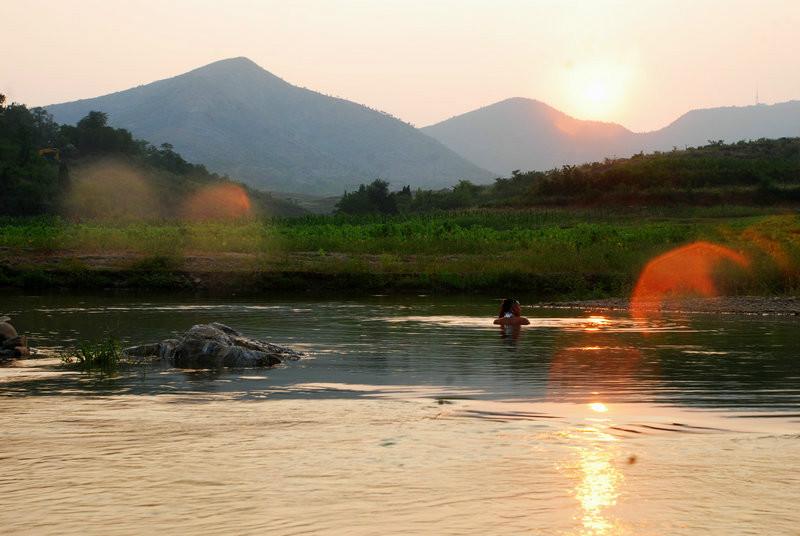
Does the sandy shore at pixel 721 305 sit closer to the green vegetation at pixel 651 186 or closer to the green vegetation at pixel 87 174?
the green vegetation at pixel 651 186

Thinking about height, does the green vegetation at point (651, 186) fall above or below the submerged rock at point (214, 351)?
above

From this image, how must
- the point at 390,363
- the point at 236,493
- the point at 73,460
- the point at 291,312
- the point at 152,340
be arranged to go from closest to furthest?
the point at 236,493 < the point at 73,460 < the point at 390,363 < the point at 152,340 < the point at 291,312

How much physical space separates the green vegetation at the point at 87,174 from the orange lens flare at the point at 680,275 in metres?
55.1

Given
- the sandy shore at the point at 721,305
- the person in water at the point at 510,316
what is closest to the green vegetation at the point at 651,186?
the sandy shore at the point at 721,305

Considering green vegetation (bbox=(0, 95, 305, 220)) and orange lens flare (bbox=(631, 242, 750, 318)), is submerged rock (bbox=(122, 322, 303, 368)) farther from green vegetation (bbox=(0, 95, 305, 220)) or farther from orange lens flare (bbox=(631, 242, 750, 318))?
green vegetation (bbox=(0, 95, 305, 220))

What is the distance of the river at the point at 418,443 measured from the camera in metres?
10.0

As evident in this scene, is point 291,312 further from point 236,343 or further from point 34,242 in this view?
point 34,242

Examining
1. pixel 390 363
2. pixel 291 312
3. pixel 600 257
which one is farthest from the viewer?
pixel 600 257

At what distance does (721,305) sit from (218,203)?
363 feet

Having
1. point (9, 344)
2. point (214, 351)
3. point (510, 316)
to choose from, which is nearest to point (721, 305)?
point (510, 316)

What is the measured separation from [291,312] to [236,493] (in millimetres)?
25559

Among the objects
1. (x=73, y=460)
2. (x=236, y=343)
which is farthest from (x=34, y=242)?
(x=73, y=460)

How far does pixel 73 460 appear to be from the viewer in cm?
1227

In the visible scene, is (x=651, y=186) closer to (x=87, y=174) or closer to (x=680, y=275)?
(x=680, y=275)
